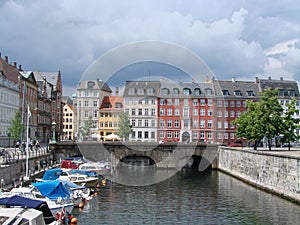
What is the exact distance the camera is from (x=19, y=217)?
1766cm

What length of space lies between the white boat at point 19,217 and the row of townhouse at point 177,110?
7517 centimetres

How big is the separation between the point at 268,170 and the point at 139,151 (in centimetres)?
2912

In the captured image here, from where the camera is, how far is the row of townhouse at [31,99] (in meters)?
71.0

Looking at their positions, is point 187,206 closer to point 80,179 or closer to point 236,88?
point 80,179

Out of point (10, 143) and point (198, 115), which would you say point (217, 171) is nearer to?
point (198, 115)

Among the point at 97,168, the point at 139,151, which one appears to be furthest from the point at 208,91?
the point at 97,168

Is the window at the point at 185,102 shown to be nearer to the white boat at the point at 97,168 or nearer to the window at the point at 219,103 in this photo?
the window at the point at 219,103

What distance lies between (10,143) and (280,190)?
51.4 m

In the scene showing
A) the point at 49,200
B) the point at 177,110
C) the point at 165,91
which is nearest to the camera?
the point at 49,200

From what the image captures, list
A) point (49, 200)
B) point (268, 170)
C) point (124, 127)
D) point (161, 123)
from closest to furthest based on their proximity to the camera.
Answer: point (49, 200) → point (268, 170) → point (124, 127) → point (161, 123)

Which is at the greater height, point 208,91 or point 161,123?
point 208,91

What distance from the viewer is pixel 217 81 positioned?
99062 millimetres

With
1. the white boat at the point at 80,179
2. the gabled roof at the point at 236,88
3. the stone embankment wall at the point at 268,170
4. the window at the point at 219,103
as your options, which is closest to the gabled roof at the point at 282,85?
the gabled roof at the point at 236,88

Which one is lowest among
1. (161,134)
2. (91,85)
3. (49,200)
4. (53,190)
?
(49,200)
